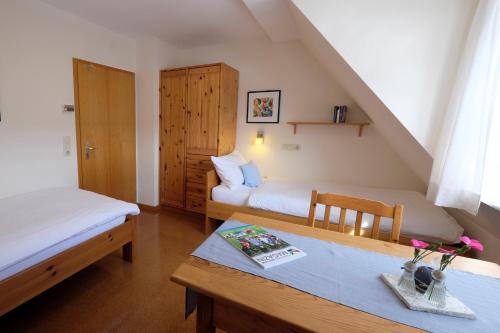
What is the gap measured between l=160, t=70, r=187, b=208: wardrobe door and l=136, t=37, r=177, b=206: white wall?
0.09 m

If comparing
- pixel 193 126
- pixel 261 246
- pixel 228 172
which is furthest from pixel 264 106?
pixel 261 246

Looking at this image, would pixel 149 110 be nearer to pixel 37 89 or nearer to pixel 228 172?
pixel 37 89

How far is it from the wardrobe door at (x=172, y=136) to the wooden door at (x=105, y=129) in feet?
1.53

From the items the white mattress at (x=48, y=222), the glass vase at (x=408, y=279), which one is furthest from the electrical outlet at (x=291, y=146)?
the glass vase at (x=408, y=279)

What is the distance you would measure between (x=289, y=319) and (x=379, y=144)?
2773 millimetres

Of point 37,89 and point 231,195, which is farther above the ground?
point 37,89

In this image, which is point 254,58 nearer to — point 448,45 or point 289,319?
point 448,45

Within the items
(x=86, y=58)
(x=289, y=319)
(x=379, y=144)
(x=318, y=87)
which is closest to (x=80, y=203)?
(x=86, y=58)

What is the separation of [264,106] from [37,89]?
2.59 meters

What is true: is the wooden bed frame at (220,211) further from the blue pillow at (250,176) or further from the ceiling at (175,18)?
the ceiling at (175,18)

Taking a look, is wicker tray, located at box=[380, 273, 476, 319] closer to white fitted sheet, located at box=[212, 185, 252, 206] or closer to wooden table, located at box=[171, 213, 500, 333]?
wooden table, located at box=[171, 213, 500, 333]

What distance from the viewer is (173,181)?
3.47 m

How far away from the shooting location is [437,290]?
76 centimetres

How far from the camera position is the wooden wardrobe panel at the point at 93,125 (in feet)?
9.30
